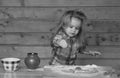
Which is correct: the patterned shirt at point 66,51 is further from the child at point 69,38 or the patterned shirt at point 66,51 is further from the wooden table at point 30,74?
the wooden table at point 30,74

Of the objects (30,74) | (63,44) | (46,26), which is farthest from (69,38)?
(46,26)

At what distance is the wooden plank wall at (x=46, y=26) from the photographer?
2.88 metres

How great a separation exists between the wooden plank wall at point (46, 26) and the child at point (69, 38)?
721 mm

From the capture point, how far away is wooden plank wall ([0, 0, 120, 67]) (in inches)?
113

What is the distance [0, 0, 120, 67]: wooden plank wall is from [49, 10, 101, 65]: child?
28.4 inches

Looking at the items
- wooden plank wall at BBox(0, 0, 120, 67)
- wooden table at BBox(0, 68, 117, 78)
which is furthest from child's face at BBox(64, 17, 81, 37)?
wooden plank wall at BBox(0, 0, 120, 67)

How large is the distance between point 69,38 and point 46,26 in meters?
0.78

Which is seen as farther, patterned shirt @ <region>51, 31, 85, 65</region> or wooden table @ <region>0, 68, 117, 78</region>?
patterned shirt @ <region>51, 31, 85, 65</region>

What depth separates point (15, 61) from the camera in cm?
178

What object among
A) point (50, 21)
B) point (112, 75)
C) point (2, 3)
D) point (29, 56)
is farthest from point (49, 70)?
point (2, 3)

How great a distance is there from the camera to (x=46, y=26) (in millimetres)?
2904

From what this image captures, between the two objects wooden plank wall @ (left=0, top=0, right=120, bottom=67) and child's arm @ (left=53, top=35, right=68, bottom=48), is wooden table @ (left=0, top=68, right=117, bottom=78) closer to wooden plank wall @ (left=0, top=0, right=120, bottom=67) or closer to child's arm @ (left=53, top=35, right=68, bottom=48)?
child's arm @ (left=53, top=35, right=68, bottom=48)

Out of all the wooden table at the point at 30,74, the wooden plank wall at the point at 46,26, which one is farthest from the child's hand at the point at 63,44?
the wooden plank wall at the point at 46,26

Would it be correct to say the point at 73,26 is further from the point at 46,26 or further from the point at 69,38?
the point at 46,26
